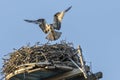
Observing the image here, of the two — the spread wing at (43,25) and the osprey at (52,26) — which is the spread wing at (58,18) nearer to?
the osprey at (52,26)

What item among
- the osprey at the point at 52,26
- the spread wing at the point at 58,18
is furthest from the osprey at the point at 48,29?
the spread wing at the point at 58,18

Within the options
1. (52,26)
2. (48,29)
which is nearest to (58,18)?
(52,26)

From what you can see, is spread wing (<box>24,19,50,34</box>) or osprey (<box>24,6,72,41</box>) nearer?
osprey (<box>24,6,72,41</box>)

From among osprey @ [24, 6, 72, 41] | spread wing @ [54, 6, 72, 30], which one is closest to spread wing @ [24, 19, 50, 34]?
osprey @ [24, 6, 72, 41]

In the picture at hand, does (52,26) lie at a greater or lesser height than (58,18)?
lesser

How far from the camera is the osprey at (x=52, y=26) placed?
35.1 metres

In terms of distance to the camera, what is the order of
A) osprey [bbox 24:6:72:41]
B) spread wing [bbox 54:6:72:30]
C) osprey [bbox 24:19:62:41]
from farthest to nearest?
osprey [bbox 24:19:62:41] < osprey [bbox 24:6:72:41] < spread wing [bbox 54:6:72:30]

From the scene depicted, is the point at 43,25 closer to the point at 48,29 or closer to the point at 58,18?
the point at 48,29

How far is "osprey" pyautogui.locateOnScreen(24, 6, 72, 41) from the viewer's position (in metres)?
35.1

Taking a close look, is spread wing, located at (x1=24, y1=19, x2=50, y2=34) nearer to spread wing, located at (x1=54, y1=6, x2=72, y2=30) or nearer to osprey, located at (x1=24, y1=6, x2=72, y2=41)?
osprey, located at (x1=24, y1=6, x2=72, y2=41)

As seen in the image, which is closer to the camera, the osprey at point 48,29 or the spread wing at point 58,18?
the spread wing at point 58,18

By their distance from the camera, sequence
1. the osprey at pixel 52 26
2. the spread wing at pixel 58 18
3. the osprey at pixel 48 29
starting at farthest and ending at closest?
the osprey at pixel 48 29, the osprey at pixel 52 26, the spread wing at pixel 58 18

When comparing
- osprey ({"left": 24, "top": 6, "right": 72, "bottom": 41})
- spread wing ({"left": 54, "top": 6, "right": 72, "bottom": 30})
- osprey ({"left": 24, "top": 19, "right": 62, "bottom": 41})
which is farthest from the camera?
osprey ({"left": 24, "top": 19, "right": 62, "bottom": 41})

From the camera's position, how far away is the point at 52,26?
35.4m
